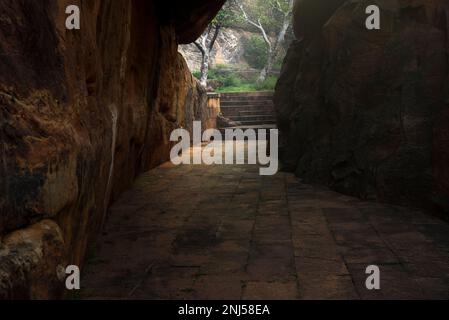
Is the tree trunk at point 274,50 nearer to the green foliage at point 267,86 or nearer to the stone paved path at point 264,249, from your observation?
the green foliage at point 267,86

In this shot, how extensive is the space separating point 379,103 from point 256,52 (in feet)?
95.9

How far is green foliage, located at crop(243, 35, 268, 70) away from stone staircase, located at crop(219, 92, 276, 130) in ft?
39.7

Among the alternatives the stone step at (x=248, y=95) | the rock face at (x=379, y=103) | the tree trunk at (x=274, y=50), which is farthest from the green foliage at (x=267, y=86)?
the rock face at (x=379, y=103)

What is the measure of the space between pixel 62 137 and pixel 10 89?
0.54 meters

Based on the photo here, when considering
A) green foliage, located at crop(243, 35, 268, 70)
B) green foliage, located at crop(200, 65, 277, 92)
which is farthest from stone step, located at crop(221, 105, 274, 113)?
green foliage, located at crop(243, 35, 268, 70)

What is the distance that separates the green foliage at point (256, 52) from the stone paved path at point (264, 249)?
28.6 m

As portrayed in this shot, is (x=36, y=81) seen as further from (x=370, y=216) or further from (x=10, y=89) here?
(x=370, y=216)

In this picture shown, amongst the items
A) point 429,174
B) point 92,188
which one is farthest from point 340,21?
point 92,188

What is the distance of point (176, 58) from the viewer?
10938 mm

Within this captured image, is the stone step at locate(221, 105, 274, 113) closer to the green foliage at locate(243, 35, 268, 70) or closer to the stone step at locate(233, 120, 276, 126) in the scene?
the stone step at locate(233, 120, 276, 126)

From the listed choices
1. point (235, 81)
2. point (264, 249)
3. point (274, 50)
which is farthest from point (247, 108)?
point (264, 249)

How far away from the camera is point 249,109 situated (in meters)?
21.5

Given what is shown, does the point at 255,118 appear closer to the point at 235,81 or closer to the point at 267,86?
the point at 267,86

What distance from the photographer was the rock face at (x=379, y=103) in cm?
544
